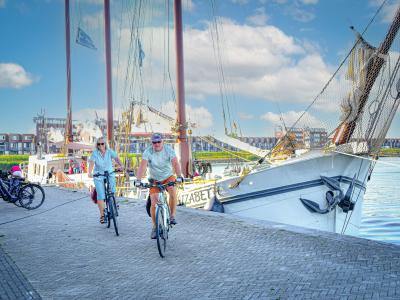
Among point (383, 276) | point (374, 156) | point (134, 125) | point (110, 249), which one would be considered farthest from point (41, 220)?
point (134, 125)

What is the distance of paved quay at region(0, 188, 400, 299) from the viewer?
436 cm

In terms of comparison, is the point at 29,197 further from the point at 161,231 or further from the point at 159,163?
the point at 161,231

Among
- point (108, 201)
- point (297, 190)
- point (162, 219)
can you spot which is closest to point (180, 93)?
point (297, 190)

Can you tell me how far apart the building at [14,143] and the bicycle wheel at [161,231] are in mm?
137151

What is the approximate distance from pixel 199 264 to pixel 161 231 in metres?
0.84

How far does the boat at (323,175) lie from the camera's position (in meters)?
11.4

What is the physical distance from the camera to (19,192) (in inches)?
466

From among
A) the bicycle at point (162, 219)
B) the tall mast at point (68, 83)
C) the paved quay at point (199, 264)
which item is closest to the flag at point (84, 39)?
the tall mast at point (68, 83)

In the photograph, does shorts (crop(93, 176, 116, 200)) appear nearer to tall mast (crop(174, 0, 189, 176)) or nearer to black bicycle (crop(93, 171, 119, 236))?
black bicycle (crop(93, 171, 119, 236))

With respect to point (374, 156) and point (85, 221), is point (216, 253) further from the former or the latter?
point (374, 156)

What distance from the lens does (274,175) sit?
12180 mm

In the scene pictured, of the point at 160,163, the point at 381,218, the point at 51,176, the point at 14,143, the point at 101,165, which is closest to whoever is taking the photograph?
the point at 160,163

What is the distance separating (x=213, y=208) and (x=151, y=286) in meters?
7.93

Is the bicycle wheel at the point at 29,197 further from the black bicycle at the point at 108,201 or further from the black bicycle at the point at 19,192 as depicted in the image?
the black bicycle at the point at 108,201
